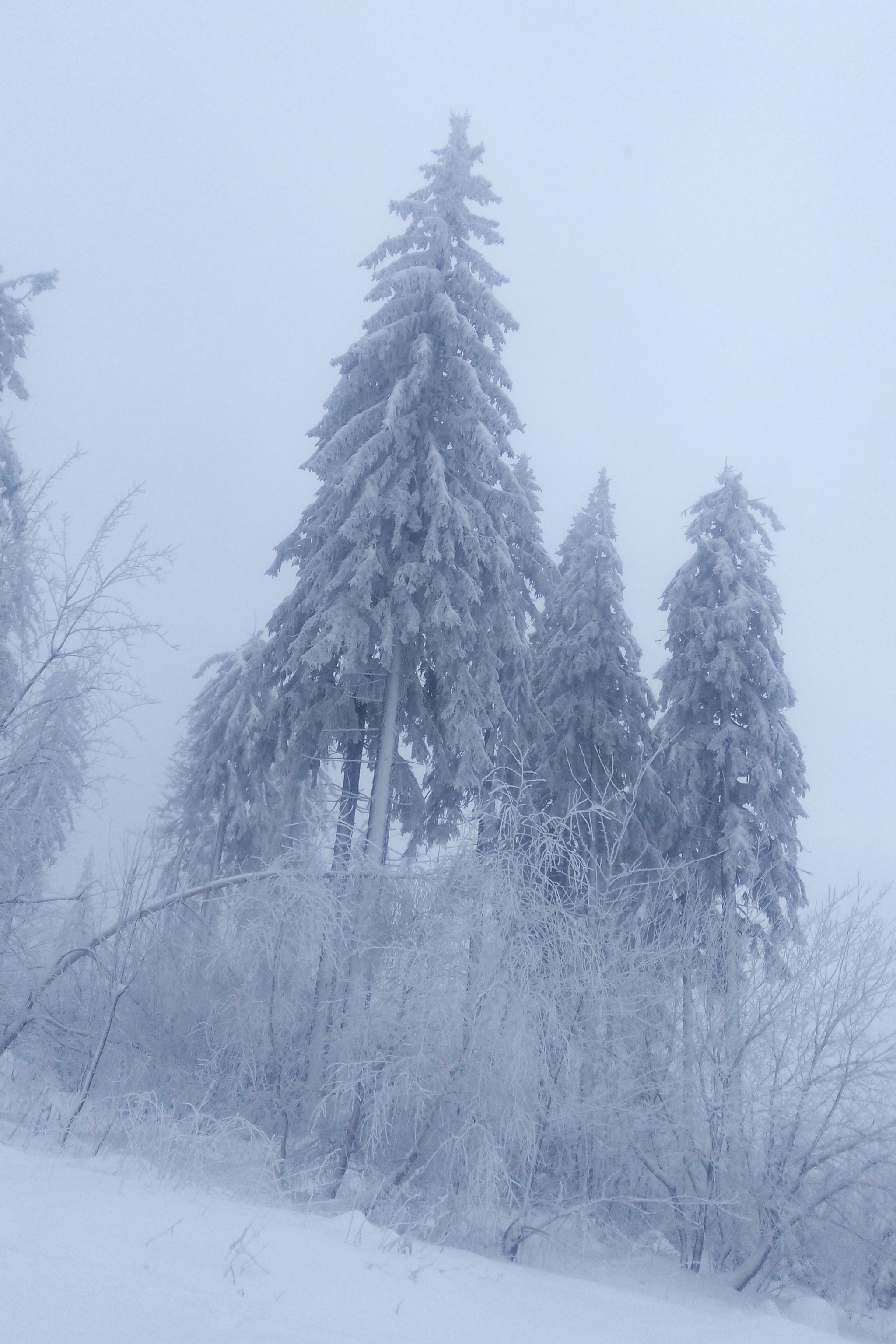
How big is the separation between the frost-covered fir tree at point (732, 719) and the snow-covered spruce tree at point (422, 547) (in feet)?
13.4

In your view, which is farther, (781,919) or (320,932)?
(781,919)

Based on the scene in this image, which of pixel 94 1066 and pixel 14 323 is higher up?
pixel 14 323

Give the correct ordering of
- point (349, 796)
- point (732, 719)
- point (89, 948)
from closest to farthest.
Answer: point (89, 948), point (349, 796), point (732, 719)

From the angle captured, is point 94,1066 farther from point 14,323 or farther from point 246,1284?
point 14,323

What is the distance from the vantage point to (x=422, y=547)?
666 inches

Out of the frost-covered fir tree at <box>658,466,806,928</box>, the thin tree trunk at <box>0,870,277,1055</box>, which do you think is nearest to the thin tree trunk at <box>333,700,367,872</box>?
the thin tree trunk at <box>0,870,277,1055</box>

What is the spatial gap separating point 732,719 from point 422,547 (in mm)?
7731

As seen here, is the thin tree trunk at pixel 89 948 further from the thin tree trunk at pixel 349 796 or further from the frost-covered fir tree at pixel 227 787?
the frost-covered fir tree at pixel 227 787

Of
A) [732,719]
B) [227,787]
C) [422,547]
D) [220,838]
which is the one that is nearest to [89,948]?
[422,547]

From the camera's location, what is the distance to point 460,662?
54.0 ft

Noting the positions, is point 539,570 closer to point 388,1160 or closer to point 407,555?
point 407,555

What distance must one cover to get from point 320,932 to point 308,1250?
17.0ft

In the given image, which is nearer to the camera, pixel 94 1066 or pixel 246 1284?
pixel 246 1284

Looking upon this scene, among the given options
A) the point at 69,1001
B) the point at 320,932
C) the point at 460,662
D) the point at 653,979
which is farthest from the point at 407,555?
the point at 69,1001
